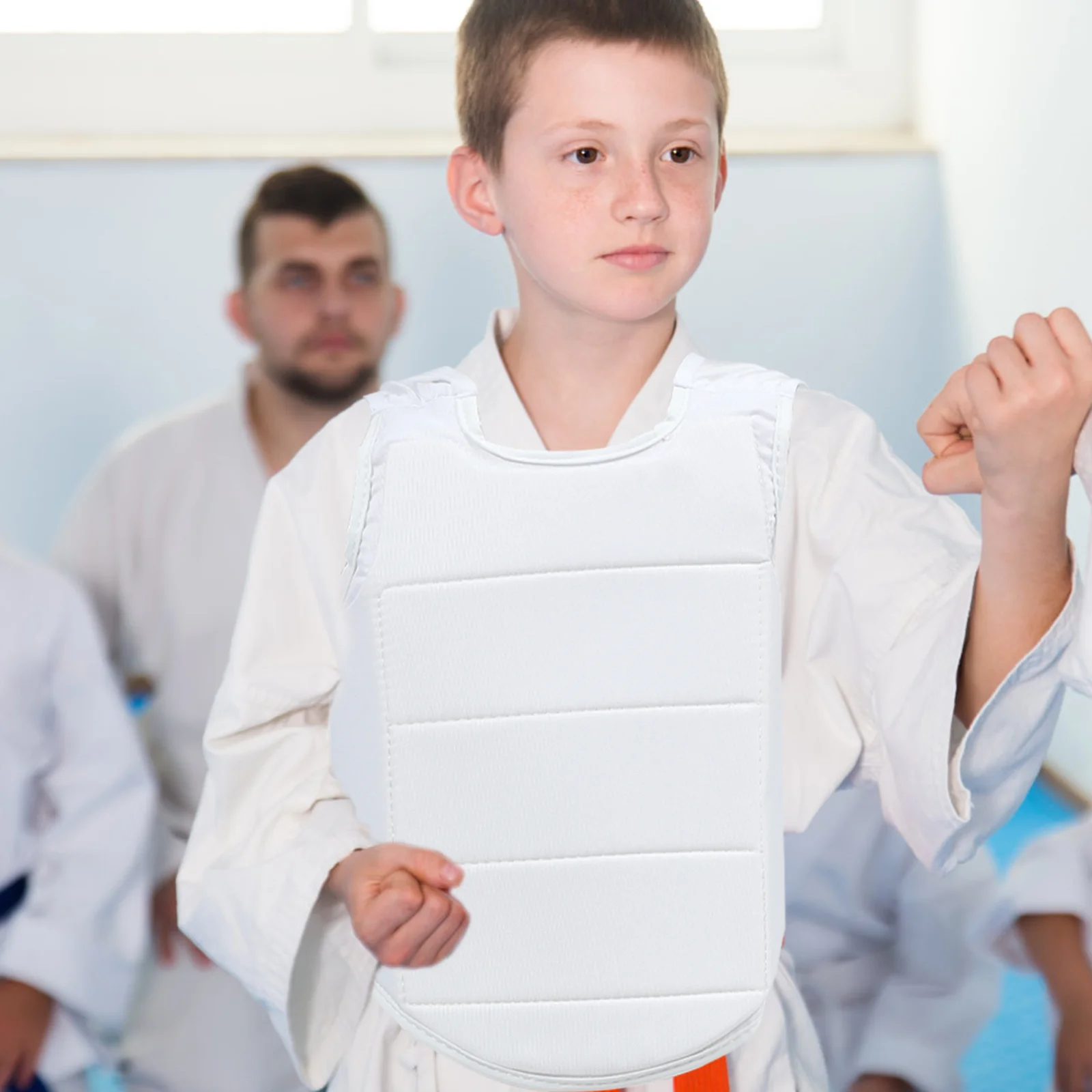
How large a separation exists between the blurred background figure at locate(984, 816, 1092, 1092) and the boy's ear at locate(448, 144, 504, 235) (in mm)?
827

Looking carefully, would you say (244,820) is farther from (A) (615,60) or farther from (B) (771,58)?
(B) (771,58)

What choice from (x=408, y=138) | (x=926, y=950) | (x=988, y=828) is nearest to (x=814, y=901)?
(x=926, y=950)

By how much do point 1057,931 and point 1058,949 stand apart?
2cm

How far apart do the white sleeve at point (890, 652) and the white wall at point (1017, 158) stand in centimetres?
105

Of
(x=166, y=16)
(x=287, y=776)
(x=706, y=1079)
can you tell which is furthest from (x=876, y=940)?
(x=166, y=16)

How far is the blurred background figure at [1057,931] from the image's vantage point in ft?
4.31

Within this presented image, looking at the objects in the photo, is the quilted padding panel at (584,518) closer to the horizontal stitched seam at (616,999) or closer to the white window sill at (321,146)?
the horizontal stitched seam at (616,999)

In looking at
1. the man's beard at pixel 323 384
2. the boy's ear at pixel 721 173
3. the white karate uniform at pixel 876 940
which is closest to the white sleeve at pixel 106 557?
the man's beard at pixel 323 384

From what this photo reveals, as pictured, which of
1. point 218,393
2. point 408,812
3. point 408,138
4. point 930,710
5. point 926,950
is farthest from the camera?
point 408,138

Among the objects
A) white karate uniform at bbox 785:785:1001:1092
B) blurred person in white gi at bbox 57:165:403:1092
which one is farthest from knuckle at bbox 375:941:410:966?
blurred person in white gi at bbox 57:165:403:1092

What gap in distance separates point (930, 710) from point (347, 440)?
37 centimetres

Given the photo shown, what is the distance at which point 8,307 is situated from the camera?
2.06m

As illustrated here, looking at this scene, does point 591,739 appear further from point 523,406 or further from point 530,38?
point 530,38

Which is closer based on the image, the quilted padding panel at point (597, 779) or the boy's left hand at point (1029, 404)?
the boy's left hand at point (1029, 404)
